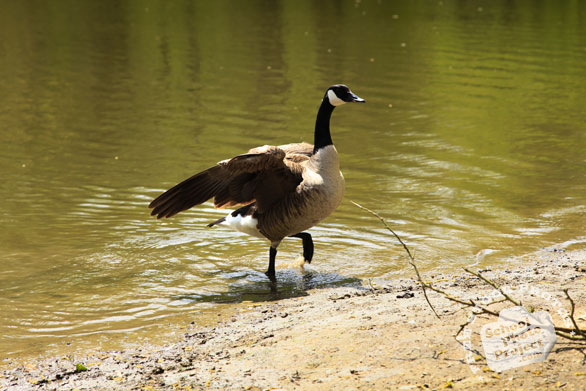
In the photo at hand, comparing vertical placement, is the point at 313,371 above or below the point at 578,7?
below

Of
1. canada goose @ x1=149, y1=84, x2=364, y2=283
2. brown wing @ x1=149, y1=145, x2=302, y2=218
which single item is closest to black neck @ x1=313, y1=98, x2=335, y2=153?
canada goose @ x1=149, y1=84, x2=364, y2=283

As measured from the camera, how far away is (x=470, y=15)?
32750 millimetres

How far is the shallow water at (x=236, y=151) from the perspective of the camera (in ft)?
23.4

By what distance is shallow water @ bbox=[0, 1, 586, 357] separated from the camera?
7125 millimetres

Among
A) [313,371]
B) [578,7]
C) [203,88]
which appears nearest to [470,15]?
[578,7]

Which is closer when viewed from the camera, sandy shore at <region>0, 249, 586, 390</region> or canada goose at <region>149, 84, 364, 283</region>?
sandy shore at <region>0, 249, 586, 390</region>

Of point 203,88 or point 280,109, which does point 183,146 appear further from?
point 203,88

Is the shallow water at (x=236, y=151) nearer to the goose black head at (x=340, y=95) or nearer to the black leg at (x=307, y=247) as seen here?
the black leg at (x=307, y=247)

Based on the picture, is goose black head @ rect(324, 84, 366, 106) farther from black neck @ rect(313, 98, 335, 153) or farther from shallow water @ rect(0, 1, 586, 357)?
shallow water @ rect(0, 1, 586, 357)

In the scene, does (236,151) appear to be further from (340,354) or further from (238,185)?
(340,354)

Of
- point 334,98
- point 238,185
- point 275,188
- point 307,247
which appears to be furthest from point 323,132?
point 307,247

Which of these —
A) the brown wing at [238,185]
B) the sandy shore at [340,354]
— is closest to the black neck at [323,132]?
the brown wing at [238,185]

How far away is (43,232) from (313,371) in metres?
5.17

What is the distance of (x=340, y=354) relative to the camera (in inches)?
178
